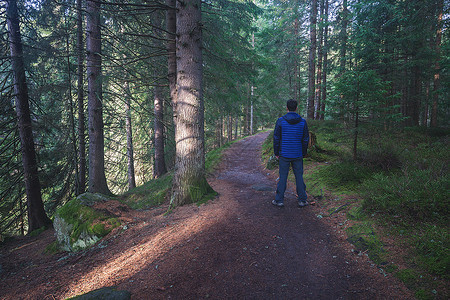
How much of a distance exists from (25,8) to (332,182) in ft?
40.2

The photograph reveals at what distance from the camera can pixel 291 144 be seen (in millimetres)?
4766

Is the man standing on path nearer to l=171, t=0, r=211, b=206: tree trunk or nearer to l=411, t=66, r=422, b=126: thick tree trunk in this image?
l=171, t=0, r=211, b=206: tree trunk

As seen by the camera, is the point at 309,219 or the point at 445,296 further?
the point at 309,219

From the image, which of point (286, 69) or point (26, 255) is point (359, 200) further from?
point (286, 69)

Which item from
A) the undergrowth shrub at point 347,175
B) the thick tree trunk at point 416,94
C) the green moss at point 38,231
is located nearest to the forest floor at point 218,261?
the undergrowth shrub at point 347,175

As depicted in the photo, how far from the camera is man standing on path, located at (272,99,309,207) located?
476 centimetres

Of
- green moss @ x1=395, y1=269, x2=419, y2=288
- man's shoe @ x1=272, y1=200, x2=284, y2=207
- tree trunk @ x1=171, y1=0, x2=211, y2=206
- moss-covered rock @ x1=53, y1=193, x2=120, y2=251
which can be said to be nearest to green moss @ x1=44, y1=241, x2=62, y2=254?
moss-covered rock @ x1=53, y1=193, x2=120, y2=251

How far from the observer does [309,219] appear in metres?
4.26

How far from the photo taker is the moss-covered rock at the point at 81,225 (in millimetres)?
4824

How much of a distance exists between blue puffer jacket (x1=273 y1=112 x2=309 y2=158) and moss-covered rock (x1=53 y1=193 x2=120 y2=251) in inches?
186

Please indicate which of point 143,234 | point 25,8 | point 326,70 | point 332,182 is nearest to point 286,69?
point 326,70

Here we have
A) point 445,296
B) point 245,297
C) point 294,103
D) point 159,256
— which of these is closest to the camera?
point 445,296

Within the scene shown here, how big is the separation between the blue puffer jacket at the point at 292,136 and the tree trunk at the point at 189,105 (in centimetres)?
212

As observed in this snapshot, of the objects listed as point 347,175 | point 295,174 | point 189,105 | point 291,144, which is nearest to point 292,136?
point 291,144
